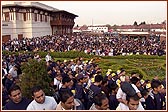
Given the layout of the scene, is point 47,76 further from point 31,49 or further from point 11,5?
point 11,5

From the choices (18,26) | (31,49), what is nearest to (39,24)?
(18,26)

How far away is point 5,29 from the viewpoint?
30.0 m

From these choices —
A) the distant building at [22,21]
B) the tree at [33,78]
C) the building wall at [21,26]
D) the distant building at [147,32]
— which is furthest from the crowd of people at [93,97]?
the distant building at [147,32]

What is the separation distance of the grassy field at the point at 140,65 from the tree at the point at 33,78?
23.2 feet

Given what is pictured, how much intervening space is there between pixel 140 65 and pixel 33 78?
11.6 m

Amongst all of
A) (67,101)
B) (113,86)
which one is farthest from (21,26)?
(67,101)

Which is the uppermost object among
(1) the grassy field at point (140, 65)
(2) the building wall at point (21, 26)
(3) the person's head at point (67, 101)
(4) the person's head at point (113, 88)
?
(2) the building wall at point (21, 26)

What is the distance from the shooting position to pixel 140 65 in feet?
58.4

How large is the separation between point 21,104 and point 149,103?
260 centimetres

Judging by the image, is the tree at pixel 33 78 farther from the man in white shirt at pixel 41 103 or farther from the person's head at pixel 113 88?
the man in white shirt at pixel 41 103

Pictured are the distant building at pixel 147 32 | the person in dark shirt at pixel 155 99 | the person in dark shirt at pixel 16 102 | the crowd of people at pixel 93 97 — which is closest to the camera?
the crowd of people at pixel 93 97

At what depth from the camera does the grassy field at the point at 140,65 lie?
1510 cm

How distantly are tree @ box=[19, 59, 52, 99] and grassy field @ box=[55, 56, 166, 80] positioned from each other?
7069 millimetres

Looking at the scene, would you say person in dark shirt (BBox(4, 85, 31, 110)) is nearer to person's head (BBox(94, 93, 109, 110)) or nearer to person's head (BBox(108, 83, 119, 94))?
person's head (BBox(94, 93, 109, 110))
